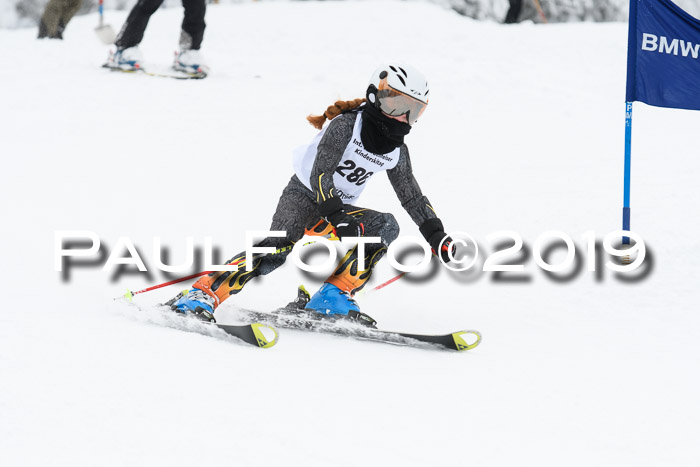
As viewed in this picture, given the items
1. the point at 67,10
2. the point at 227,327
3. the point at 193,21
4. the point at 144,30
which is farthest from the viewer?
the point at 67,10

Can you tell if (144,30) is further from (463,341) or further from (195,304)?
(463,341)

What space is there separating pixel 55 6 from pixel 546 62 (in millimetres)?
7104

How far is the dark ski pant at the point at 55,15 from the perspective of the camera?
12.3m

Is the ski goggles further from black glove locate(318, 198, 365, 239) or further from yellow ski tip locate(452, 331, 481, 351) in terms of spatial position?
yellow ski tip locate(452, 331, 481, 351)

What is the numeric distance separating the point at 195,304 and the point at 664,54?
3.66 m

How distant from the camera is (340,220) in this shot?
13.8ft

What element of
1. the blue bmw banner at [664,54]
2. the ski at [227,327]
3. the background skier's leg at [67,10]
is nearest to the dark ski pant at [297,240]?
the ski at [227,327]

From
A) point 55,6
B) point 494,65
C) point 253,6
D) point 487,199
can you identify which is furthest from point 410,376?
point 253,6

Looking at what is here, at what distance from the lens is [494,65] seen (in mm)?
11281

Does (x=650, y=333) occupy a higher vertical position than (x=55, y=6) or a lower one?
lower

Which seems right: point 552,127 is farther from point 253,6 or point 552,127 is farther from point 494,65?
point 253,6

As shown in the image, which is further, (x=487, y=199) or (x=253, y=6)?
(x=253, y=6)

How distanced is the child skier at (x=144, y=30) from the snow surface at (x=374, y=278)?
0.27 meters

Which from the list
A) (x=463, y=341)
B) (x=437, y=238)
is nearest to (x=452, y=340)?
(x=463, y=341)
